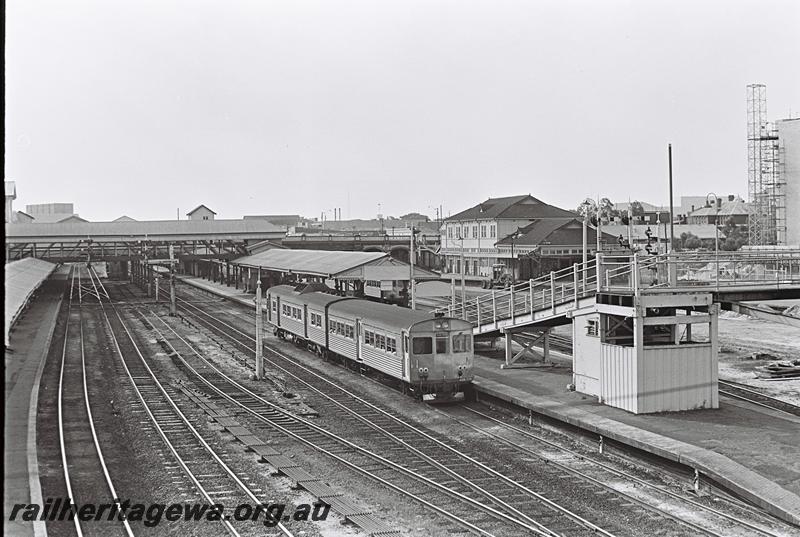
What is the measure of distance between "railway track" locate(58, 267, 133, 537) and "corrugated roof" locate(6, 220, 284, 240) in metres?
44.0

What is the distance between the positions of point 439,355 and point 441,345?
291mm

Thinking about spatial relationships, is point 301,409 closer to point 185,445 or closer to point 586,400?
point 185,445

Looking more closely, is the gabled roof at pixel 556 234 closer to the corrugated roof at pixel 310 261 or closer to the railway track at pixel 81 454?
the corrugated roof at pixel 310 261

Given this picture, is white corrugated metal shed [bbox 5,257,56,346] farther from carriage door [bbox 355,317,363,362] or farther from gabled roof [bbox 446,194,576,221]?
gabled roof [bbox 446,194,576,221]

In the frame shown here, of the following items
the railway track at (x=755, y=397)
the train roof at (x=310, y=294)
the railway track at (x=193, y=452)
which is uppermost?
the train roof at (x=310, y=294)

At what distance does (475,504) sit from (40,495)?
759cm

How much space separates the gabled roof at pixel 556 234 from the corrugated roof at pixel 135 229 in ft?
88.0

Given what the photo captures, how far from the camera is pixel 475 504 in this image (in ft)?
47.4

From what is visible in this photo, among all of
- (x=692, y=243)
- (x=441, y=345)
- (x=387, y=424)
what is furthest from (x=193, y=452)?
(x=692, y=243)

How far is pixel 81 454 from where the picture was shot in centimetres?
1830

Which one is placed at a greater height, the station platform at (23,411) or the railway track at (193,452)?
the station platform at (23,411)

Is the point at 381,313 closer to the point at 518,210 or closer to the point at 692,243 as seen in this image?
the point at 518,210

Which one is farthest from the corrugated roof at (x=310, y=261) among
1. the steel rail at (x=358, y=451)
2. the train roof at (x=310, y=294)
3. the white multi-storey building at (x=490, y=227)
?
the steel rail at (x=358, y=451)

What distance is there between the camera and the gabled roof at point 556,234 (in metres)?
63.5
